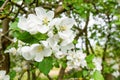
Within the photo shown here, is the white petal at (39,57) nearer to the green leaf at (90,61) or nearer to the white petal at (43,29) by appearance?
the white petal at (43,29)

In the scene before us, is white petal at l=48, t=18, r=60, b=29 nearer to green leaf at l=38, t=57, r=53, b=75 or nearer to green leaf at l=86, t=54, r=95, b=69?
green leaf at l=38, t=57, r=53, b=75

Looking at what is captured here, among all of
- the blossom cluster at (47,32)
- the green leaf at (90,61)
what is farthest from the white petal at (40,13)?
the green leaf at (90,61)

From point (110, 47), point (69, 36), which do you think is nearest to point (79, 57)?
point (69, 36)

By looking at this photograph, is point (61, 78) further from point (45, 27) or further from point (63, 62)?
point (45, 27)

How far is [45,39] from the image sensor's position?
58.0 inches

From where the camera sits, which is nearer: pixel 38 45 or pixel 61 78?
pixel 38 45

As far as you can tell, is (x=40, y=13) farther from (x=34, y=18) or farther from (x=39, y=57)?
(x=39, y=57)

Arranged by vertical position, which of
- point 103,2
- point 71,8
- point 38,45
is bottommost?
point 103,2

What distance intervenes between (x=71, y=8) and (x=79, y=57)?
18.8 inches

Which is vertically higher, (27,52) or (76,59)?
(27,52)

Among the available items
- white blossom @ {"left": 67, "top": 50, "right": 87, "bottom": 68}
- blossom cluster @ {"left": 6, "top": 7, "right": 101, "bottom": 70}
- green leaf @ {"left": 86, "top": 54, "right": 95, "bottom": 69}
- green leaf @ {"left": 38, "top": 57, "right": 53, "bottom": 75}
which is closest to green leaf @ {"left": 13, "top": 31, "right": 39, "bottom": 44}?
blossom cluster @ {"left": 6, "top": 7, "right": 101, "bottom": 70}

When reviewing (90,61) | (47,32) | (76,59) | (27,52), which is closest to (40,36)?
(47,32)

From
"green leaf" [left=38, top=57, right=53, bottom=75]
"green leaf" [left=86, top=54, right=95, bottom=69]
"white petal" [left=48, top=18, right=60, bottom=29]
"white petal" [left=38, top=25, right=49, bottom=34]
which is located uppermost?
"white petal" [left=48, top=18, right=60, bottom=29]

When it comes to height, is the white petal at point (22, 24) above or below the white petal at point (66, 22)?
above
